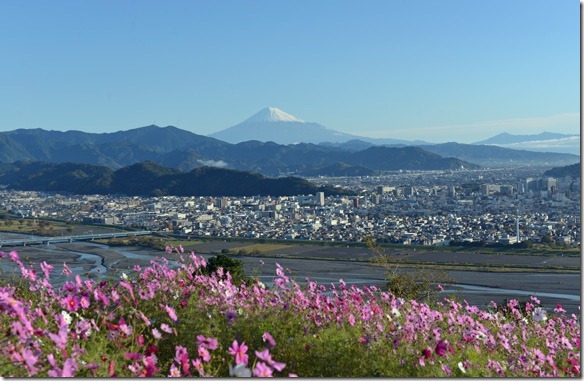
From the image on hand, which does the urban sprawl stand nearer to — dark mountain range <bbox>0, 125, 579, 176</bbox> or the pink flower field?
the pink flower field

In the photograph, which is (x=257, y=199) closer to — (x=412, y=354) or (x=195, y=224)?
(x=195, y=224)

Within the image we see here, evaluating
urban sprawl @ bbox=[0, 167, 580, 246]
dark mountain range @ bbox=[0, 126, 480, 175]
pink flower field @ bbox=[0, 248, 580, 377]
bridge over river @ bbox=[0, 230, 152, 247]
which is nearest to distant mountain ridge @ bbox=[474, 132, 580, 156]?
dark mountain range @ bbox=[0, 126, 480, 175]

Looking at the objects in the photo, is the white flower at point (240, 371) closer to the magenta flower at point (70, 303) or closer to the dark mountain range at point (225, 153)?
the magenta flower at point (70, 303)

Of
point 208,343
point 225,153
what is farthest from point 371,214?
point 225,153

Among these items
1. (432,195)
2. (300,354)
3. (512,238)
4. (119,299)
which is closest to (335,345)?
(300,354)

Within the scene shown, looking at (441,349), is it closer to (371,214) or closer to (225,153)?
(371,214)

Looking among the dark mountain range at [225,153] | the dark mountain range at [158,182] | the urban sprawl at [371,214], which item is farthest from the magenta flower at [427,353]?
the dark mountain range at [225,153]
